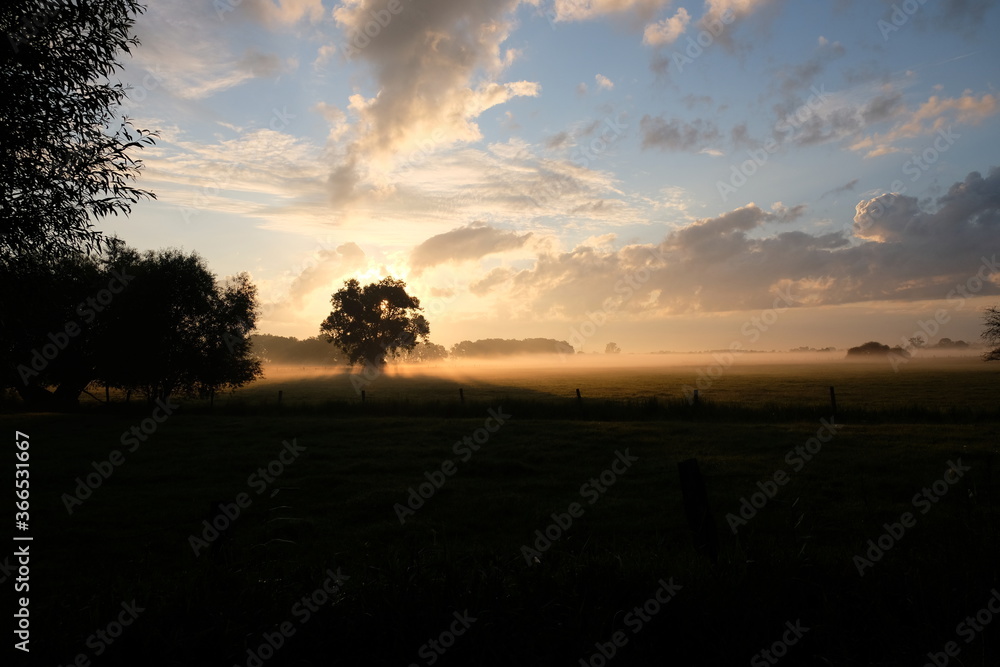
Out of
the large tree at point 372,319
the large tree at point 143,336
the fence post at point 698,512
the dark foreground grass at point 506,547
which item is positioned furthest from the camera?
the large tree at point 372,319

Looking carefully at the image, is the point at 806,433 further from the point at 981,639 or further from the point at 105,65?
the point at 105,65

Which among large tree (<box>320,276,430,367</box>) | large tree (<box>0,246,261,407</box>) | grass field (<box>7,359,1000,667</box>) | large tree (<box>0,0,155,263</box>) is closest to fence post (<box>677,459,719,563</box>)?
grass field (<box>7,359,1000,667</box>)

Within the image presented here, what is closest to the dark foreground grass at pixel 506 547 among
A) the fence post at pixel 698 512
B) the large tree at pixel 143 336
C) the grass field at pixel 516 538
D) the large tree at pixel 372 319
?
the grass field at pixel 516 538

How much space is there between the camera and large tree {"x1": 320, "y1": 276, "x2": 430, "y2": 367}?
8931 cm

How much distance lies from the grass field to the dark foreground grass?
0.11 feet

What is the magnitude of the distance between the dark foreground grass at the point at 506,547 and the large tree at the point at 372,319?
5722cm

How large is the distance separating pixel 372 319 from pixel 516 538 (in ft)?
262

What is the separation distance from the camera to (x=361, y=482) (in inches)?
717

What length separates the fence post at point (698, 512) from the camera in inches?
269

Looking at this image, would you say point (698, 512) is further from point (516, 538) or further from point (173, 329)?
point (173, 329)

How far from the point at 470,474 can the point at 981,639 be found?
15316 mm

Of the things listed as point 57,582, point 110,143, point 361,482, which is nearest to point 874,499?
point 361,482

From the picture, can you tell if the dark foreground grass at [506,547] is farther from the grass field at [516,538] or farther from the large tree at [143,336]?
the large tree at [143,336]

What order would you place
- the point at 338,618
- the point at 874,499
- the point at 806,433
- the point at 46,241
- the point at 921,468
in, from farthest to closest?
1. the point at 806,433
2. the point at 921,468
3. the point at 874,499
4. the point at 46,241
5. the point at 338,618
